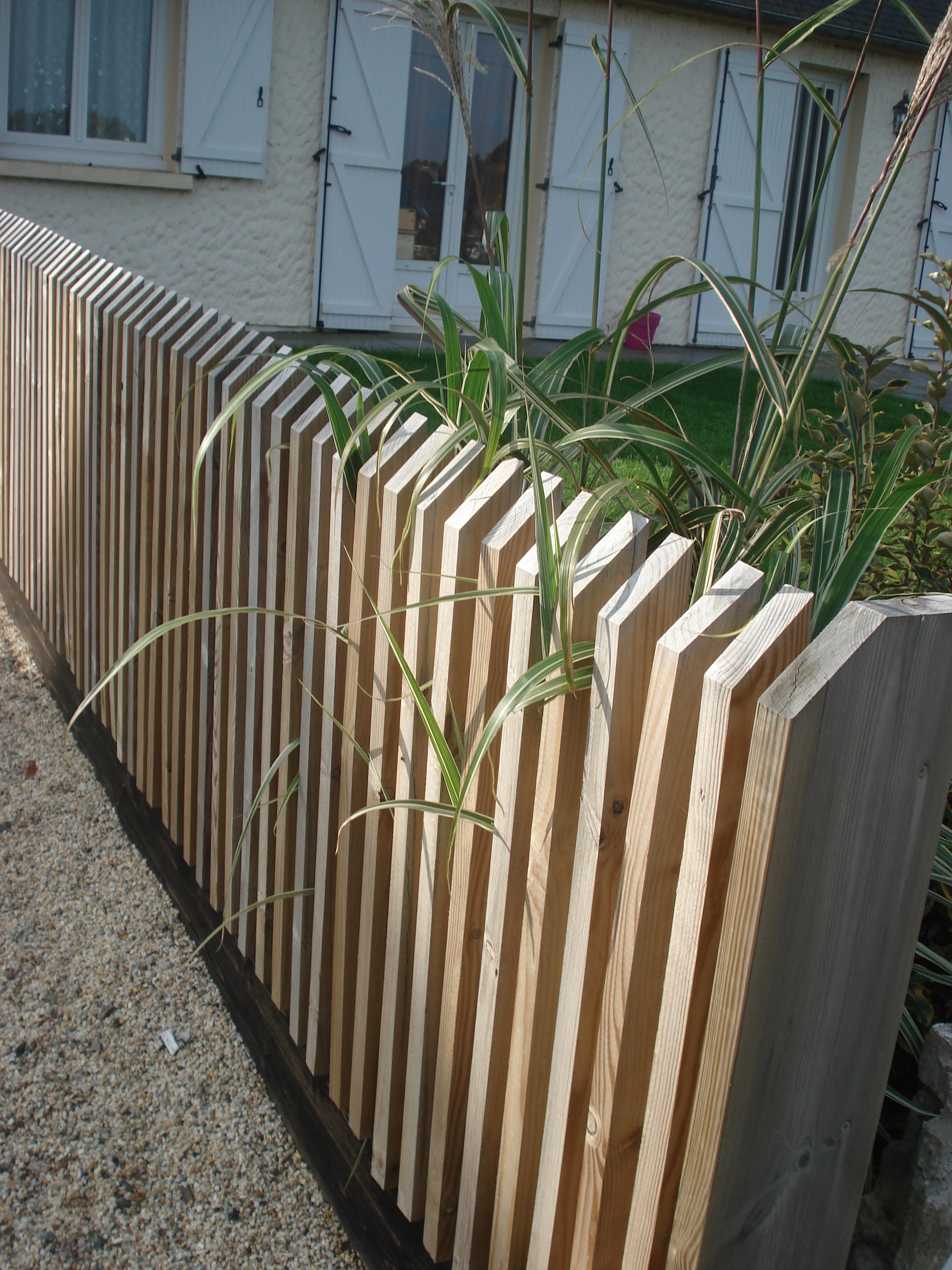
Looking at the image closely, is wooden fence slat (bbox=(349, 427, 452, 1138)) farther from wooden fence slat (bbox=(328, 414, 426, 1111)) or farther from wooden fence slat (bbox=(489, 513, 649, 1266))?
wooden fence slat (bbox=(489, 513, 649, 1266))

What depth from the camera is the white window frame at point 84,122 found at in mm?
8500

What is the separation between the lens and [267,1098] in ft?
7.50

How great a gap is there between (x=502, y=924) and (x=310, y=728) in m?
0.69

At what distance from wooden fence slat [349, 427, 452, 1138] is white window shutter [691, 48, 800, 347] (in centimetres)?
984

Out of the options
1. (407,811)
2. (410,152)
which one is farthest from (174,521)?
(410,152)

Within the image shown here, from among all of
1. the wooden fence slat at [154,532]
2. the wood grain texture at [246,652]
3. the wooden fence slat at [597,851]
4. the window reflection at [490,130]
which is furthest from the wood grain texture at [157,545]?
the window reflection at [490,130]

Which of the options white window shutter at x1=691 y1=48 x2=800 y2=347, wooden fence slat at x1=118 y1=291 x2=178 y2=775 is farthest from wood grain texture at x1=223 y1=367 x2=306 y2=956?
white window shutter at x1=691 y1=48 x2=800 y2=347

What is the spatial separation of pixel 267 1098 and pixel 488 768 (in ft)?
3.93

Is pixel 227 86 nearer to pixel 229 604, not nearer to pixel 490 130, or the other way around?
pixel 490 130

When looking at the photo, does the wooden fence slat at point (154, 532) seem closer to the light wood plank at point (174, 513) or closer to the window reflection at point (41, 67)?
the light wood plank at point (174, 513)

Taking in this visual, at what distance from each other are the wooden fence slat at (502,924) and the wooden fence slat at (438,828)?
10cm

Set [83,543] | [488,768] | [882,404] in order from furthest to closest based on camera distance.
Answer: [882,404] < [83,543] < [488,768]

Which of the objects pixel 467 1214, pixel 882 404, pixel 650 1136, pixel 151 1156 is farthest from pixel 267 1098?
pixel 882 404

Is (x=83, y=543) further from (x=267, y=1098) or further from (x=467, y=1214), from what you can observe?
(x=467, y=1214)
